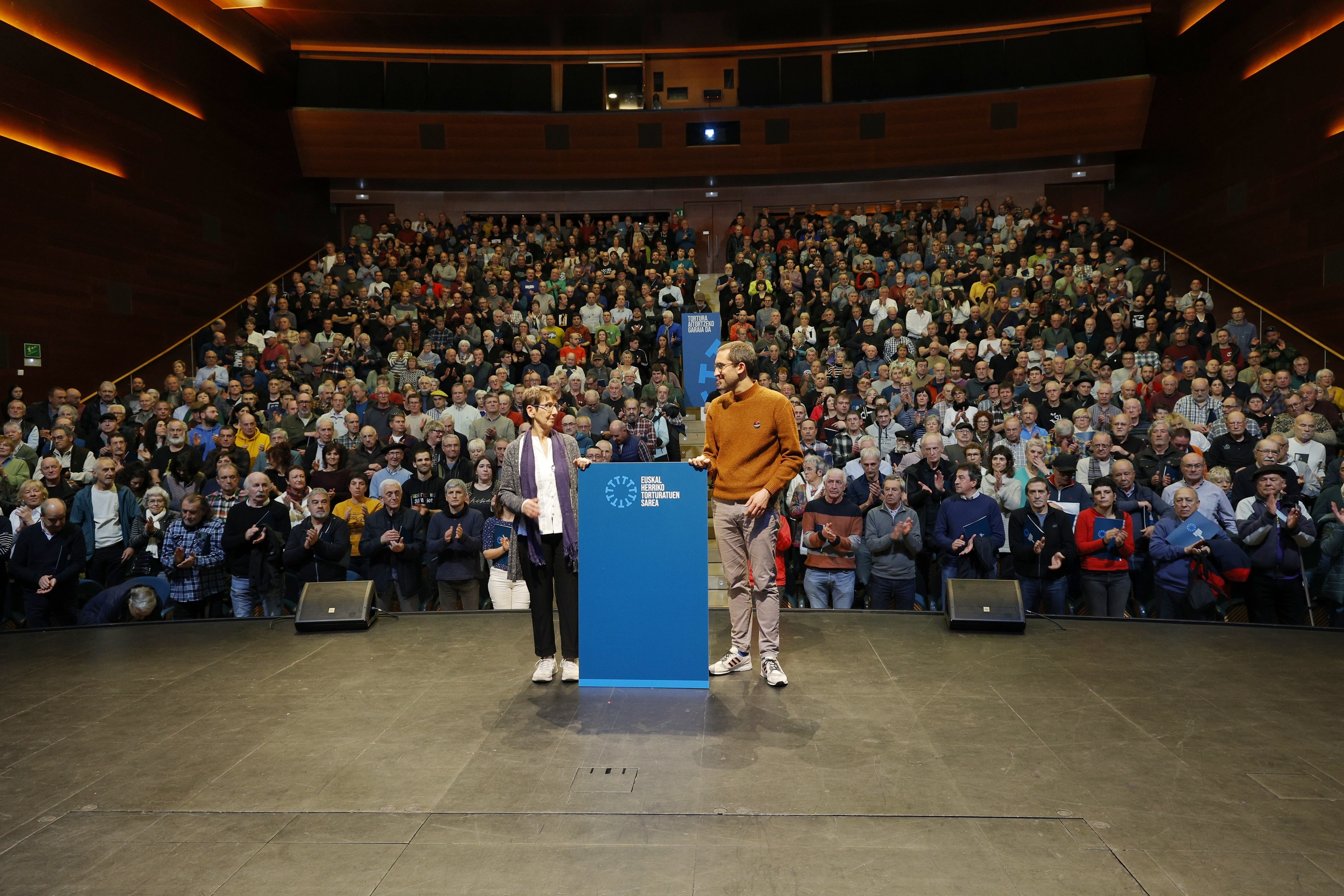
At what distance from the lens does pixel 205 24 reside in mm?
12523

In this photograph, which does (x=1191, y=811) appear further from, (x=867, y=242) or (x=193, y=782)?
(x=867, y=242)

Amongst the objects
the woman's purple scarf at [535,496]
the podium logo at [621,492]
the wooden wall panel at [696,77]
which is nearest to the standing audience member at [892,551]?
the podium logo at [621,492]

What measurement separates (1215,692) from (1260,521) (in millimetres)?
1855

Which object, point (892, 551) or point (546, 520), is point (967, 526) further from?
point (546, 520)

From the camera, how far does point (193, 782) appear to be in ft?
9.63

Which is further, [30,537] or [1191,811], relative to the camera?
[30,537]

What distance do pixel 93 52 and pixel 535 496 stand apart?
1063cm

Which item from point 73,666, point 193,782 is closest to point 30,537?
point 73,666

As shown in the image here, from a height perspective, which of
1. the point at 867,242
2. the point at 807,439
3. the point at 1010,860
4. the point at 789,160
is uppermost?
the point at 789,160

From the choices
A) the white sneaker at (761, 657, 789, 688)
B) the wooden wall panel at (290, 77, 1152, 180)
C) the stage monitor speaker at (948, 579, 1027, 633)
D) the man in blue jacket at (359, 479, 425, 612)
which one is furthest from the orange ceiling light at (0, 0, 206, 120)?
the stage monitor speaker at (948, 579, 1027, 633)

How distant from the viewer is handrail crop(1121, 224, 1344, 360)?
990 centimetres

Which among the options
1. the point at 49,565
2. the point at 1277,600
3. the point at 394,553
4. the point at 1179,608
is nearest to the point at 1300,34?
the point at 1277,600

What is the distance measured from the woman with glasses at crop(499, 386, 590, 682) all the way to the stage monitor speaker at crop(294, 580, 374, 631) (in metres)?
1.45

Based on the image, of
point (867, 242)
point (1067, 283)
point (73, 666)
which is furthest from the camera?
point (867, 242)
